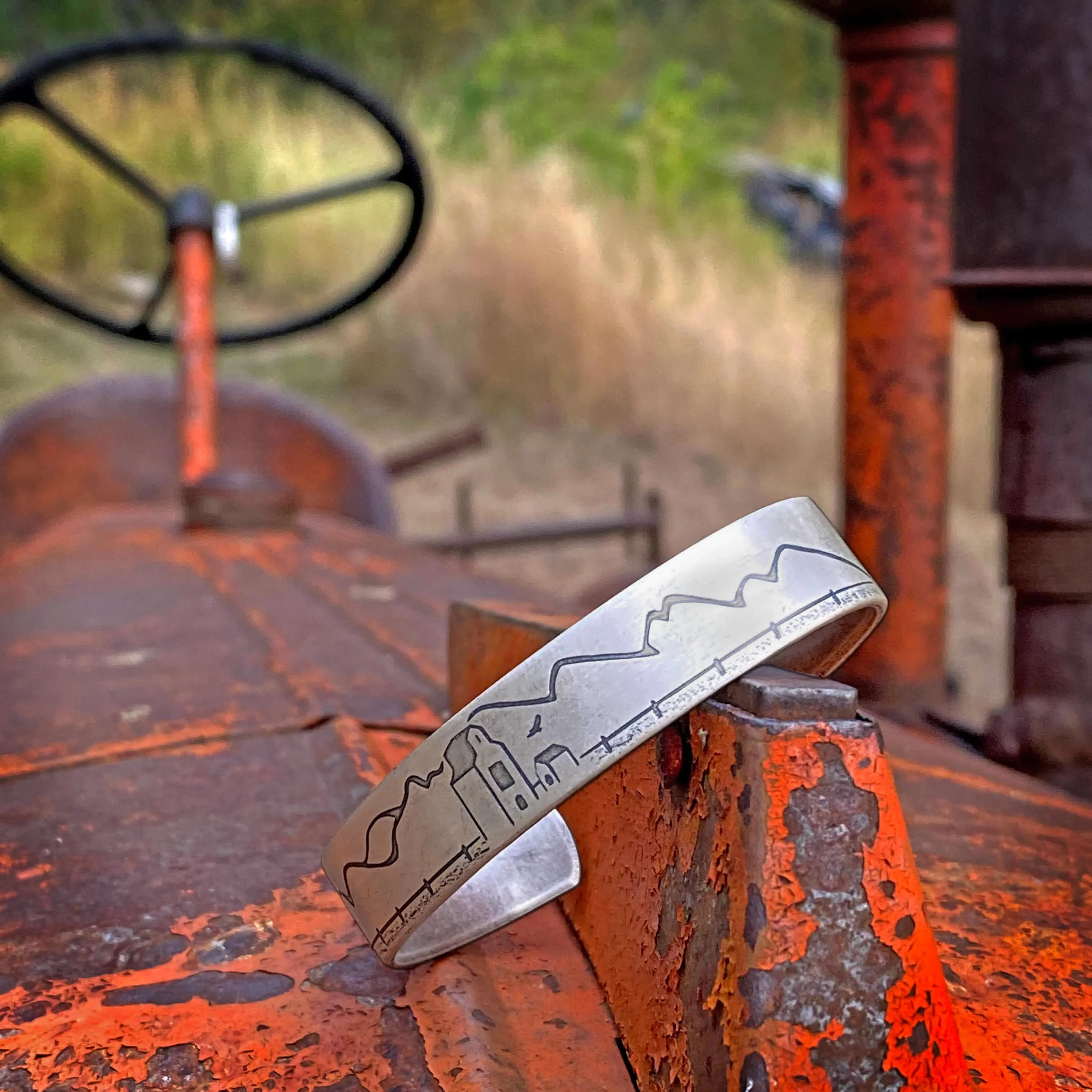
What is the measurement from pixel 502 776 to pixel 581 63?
12.5 m

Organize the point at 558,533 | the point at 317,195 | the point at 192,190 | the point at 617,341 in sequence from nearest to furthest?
the point at 192,190, the point at 317,195, the point at 558,533, the point at 617,341

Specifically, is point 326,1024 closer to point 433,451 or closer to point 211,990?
point 211,990

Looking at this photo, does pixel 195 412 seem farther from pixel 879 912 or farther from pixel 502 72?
pixel 502 72

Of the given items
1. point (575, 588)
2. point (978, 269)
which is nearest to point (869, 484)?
point (978, 269)

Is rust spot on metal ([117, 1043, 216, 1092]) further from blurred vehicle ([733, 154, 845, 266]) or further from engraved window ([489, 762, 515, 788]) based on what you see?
blurred vehicle ([733, 154, 845, 266])

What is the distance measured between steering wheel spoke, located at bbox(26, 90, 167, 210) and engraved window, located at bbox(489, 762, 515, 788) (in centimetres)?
167

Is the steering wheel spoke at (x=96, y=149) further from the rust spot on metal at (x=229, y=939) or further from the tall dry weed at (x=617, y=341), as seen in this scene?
the tall dry weed at (x=617, y=341)

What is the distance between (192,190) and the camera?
1.85 m

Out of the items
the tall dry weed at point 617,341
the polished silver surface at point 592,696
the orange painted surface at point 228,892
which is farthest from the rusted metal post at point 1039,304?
the tall dry weed at point 617,341

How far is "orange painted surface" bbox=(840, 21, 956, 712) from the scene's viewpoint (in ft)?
5.62

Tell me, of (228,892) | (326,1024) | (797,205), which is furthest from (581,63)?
(326,1024)

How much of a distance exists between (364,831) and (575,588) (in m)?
4.82

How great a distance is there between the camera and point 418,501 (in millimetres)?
6172

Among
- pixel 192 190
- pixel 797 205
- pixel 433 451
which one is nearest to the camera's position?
pixel 192 190
